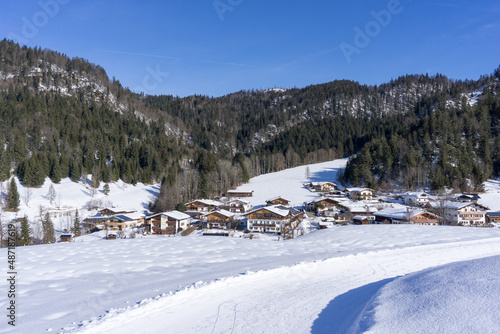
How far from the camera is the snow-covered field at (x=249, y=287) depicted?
4480 millimetres

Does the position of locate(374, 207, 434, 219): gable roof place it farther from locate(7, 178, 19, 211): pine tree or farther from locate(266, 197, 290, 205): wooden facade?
locate(7, 178, 19, 211): pine tree

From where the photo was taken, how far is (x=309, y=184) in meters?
61.8

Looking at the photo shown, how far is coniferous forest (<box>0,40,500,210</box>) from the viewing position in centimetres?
5378

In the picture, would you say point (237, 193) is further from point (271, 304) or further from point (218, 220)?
point (271, 304)

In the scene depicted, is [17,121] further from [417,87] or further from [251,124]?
[417,87]

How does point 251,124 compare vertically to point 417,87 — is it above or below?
below

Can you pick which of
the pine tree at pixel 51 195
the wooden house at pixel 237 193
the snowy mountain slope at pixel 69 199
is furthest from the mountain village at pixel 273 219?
the wooden house at pixel 237 193

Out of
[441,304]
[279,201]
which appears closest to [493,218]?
[279,201]

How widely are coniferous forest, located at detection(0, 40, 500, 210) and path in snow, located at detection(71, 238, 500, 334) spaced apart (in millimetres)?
38199

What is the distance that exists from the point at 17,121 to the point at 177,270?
3027 inches

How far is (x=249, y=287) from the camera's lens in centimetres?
673

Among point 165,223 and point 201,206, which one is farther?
point 201,206

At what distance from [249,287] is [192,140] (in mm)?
112365

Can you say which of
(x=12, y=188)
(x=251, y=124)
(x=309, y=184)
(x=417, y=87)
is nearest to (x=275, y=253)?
(x=12, y=188)
